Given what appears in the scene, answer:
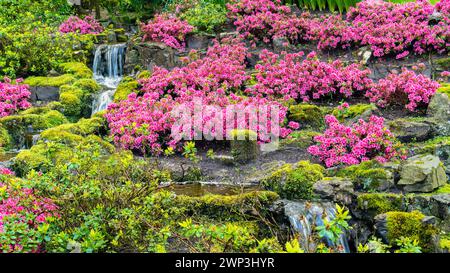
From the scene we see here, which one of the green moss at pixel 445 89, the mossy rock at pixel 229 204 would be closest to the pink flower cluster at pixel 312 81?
the green moss at pixel 445 89

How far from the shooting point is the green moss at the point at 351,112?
10316 millimetres

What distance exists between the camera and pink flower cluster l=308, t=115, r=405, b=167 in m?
8.61

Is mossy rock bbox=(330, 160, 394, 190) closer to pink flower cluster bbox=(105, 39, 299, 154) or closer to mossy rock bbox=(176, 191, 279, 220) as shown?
mossy rock bbox=(176, 191, 279, 220)

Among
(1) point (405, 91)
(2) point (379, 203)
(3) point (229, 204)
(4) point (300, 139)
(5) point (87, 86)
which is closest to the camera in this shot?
(2) point (379, 203)

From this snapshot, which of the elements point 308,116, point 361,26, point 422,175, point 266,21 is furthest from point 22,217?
point 361,26

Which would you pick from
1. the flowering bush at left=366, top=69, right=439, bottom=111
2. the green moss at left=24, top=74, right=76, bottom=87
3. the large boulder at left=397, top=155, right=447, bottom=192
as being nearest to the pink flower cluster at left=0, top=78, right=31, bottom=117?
the green moss at left=24, top=74, right=76, bottom=87

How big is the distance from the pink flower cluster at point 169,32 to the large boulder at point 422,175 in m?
9.07

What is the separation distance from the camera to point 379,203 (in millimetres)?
7047

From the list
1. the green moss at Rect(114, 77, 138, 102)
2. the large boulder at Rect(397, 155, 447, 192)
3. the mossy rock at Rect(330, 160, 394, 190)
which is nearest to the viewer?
the large boulder at Rect(397, 155, 447, 192)

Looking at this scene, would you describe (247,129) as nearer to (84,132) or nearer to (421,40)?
(84,132)

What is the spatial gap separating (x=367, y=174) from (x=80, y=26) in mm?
12629

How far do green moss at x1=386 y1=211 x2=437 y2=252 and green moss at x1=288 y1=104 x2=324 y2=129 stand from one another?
418 cm

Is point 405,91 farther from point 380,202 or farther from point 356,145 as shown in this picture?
point 380,202

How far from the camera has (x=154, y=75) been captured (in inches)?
515
